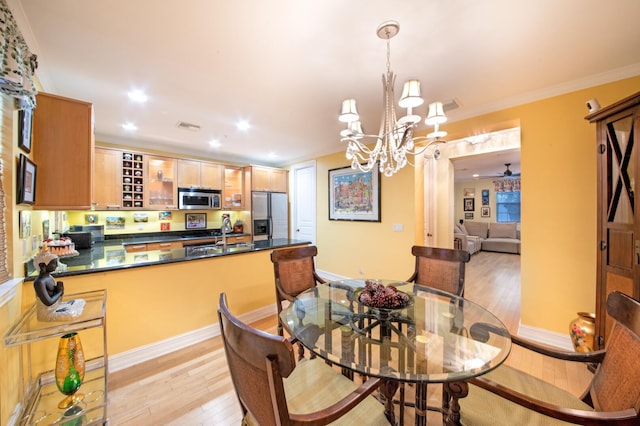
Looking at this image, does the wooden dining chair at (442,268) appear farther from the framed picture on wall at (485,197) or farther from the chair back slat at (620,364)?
the framed picture on wall at (485,197)

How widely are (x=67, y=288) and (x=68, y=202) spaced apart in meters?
0.67

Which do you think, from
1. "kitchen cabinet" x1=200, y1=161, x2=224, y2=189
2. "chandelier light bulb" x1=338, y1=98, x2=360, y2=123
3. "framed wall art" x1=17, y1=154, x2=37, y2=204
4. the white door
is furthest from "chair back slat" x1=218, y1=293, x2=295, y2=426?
"kitchen cabinet" x1=200, y1=161, x2=224, y2=189

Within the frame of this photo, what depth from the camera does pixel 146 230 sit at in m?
4.48

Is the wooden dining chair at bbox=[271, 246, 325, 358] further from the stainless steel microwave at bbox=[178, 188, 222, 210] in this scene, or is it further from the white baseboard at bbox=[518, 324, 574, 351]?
the stainless steel microwave at bbox=[178, 188, 222, 210]

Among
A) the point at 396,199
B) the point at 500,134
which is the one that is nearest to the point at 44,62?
the point at 396,199

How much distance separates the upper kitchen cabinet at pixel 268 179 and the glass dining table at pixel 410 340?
3.78 m

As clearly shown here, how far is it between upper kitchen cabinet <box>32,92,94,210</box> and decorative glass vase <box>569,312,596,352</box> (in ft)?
13.7

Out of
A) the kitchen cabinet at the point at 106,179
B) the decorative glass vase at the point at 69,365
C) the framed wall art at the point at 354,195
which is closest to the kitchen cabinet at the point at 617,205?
the framed wall art at the point at 354,195

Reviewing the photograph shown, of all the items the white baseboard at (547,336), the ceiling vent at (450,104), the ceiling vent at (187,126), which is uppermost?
the ceiling vent at (187,126)

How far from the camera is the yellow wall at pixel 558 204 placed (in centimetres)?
222

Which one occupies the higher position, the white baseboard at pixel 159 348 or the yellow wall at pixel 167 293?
the yellow wall at pixel 167 293

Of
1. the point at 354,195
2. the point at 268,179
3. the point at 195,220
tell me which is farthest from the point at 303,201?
the point at 195,220

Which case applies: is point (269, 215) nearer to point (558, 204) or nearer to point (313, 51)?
point (313, 51)

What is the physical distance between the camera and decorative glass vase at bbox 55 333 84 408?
1.41 metres
